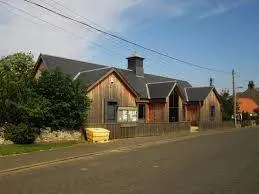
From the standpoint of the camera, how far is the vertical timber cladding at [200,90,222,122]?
162 ft

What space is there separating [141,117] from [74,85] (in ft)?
50.6

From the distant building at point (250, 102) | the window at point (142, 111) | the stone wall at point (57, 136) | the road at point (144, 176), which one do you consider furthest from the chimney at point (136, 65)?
the distant building at point (250, 102)

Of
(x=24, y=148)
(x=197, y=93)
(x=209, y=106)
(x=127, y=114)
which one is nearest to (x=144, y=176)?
(x=24, y=148)

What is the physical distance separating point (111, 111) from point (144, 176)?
63.0 feet

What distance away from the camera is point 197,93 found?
50250 millimetres

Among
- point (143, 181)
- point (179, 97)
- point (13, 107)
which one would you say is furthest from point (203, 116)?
point (143, 181)

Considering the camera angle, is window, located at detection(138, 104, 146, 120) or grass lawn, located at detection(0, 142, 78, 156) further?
window, located at detection(138, 104, 146, 120)

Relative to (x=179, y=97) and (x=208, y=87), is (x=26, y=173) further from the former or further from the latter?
(x=208, y=87)

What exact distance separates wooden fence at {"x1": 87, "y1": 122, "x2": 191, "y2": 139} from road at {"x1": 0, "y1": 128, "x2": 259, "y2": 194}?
1055cm

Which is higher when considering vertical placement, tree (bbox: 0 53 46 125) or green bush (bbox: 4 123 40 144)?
tree (bbox: 0 53 46 125)

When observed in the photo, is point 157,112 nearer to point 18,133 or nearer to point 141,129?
point 141,129

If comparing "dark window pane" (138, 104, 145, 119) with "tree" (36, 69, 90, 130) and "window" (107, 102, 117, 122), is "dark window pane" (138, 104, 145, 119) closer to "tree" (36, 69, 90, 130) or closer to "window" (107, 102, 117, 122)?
"window" (107, 102, 117, 122)

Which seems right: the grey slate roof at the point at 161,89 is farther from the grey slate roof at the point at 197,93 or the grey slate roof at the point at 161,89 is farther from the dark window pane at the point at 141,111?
the grey slate roof at the point at 197,93

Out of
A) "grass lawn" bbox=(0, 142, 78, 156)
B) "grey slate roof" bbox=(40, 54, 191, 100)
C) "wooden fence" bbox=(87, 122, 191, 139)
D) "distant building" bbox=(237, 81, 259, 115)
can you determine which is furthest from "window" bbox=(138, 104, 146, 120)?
"distant building" bbox=(237, 81, 259, 115)
